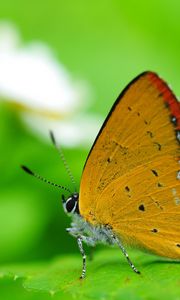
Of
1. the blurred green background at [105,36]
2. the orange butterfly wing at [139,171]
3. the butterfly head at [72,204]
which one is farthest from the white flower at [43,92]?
the orange butterfly wing at [139,171]

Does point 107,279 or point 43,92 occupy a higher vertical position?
point 43,92

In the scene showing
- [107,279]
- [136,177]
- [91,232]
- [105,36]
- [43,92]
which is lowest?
[107,279]

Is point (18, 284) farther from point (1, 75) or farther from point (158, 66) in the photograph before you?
point (158, 66)

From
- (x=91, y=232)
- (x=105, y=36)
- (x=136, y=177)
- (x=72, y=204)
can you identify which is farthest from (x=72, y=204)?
(x=105, y=36)

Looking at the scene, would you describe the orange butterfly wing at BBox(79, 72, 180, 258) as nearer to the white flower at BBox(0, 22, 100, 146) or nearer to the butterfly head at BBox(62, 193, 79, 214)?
the butterfly head at BBox(62, 193, 79, 214)

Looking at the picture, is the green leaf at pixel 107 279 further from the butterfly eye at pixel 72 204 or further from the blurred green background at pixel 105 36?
the blurred green background at pixel 105 36

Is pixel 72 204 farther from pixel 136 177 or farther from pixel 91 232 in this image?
pixel 136 177

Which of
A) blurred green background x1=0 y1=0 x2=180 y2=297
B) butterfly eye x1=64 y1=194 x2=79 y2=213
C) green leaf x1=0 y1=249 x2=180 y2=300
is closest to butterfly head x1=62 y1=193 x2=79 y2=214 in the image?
butterfly eye x1=64 y1=194 x2=79 y2=213
